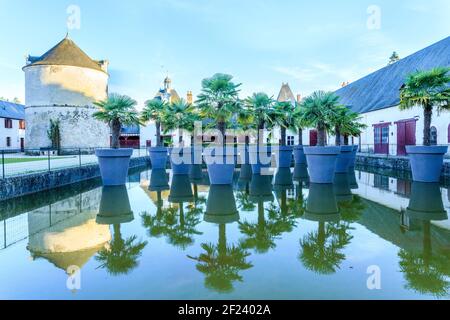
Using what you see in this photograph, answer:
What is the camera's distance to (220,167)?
898 cm

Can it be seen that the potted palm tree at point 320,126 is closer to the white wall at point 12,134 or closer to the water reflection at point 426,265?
the water reflection at point 426,265

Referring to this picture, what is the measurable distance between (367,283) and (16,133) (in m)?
49.6

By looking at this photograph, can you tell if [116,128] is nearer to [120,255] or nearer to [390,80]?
[120,255]

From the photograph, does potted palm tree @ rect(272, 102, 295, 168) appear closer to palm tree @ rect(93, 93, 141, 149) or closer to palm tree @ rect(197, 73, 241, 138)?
palm tree @ rect(197, 73, 241, 138)

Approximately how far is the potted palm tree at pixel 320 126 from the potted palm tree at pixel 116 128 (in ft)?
17.8

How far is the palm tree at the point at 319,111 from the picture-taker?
9.27 meters

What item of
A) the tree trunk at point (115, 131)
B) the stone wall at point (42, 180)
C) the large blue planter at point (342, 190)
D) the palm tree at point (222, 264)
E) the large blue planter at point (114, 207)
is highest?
the tree trunk at point (115, 131)

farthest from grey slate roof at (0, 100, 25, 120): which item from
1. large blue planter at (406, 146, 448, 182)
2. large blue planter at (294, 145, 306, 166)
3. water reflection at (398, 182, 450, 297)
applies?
water reflection at (398, 182, 450, 297)

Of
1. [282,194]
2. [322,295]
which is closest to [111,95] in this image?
[282,194]

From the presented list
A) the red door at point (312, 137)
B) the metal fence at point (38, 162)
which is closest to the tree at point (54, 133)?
the metal fence at point (38, 162)

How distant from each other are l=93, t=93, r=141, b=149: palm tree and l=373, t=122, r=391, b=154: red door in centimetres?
1869

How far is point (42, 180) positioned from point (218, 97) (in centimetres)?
583

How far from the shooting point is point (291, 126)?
14.1 meters

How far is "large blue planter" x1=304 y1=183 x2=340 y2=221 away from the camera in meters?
5.80
